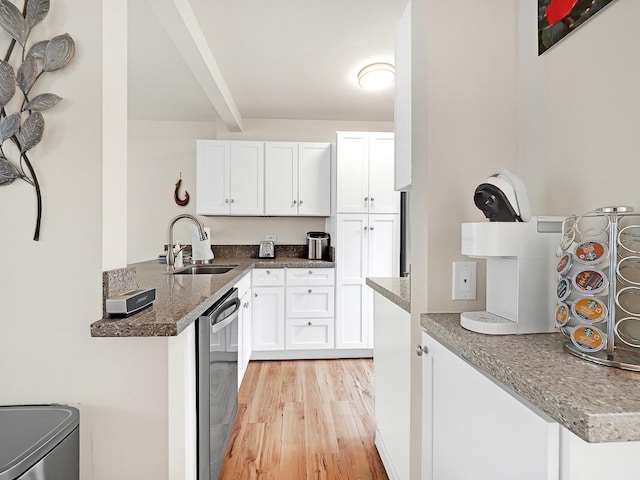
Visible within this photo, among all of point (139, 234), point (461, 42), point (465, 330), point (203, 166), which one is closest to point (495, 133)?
point (461, 42)

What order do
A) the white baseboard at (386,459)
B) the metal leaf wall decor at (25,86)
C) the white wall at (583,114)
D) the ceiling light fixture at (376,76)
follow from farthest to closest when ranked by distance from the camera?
the ceiling light fixture at (376,76) → the white baseboard at (386,459) → the metal leaf wall decor at (25,86) → the white wall at (583,114)

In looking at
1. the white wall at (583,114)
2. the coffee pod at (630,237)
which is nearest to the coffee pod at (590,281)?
the coffee pod at (630,237)

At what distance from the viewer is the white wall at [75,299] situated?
3.84 ft

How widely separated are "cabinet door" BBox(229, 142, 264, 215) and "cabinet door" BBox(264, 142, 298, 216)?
61mm

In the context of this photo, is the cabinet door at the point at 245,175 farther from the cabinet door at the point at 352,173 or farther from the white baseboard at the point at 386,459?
the white baseboard at the point at 386,459

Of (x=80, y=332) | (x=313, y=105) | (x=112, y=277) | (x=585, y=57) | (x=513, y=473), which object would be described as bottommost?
(x=513, y=473)

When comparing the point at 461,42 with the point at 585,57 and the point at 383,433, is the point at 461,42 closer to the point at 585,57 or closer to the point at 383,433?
the point at 585,57

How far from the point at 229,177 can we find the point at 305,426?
8.12 ft

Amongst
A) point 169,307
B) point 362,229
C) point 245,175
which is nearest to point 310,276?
point 362,229

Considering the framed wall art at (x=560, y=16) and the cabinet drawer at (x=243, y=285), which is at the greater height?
the framed wall art at (x=560, y=16)

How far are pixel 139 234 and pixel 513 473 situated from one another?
4338 mm

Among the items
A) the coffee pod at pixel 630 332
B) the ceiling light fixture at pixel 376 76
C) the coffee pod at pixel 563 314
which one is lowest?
the coffee pod at pixel 630 332

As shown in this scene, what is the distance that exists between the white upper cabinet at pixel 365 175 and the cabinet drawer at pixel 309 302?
811 millimetres

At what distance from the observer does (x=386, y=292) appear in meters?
1.75
